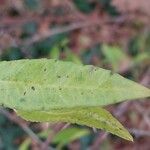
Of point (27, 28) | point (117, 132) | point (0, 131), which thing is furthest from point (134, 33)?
point (117, 132)

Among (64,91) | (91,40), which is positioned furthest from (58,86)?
(91,40)

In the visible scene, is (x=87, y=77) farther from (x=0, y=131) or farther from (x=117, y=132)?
(x=0, y=131)

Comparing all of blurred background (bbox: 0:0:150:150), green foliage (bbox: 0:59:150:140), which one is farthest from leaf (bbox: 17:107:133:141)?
blurred background (bbox: 0:0:150:150)

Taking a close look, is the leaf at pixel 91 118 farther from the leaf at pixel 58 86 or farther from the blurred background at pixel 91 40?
the blurred background at pixel 91 40

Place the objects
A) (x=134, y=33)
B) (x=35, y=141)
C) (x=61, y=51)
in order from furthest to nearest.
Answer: (x=134, y=33)
(x=61, y=51)
(x=35, y=141)

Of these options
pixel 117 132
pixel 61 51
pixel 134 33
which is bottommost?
pixel 134 33

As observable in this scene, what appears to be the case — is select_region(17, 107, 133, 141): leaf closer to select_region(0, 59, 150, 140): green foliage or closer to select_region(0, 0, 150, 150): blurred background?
select_region(0, 59, 150, 140): green foliage

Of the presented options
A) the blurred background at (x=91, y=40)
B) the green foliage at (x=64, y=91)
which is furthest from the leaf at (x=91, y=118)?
the blurred background at (x=91, y=40)
